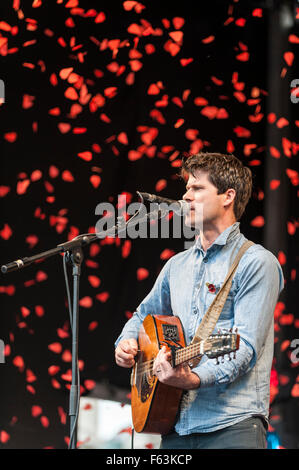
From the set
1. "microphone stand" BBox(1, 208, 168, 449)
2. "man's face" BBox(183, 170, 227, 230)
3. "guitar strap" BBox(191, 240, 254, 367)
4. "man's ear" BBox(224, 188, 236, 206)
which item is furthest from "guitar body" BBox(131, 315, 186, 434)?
"man's ear" BBox(224, 188, 236, 206)

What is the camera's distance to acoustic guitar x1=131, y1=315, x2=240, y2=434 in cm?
243

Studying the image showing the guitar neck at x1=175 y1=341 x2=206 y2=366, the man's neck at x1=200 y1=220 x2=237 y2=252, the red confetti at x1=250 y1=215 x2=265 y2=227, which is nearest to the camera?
the guitar neck at x1=175 y1=341 x2=206 y2=366

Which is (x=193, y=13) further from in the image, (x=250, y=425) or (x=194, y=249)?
(x=250, y=425)

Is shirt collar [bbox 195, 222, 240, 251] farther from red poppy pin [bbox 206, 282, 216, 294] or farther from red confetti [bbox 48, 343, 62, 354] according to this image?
red confetti [bbox 48, 343, 62, 354]

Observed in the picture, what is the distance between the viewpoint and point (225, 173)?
9.60ft

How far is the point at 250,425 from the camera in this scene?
240 centimetres

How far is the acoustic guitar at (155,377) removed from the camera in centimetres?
243

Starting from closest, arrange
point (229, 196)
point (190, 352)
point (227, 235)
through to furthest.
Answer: point (190, 352) → point (227, 235) → point (229, 196)

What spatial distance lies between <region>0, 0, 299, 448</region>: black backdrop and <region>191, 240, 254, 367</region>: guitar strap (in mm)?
1685

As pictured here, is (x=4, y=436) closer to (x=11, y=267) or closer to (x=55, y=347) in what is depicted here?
(x=55, y=347)

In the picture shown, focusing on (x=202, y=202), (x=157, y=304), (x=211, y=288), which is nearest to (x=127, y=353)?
(x=157, y=304)

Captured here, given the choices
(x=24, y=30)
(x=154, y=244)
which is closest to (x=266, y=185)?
(x=154, y=244)

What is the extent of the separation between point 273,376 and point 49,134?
2.27 meters

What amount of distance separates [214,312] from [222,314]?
0.17ft
